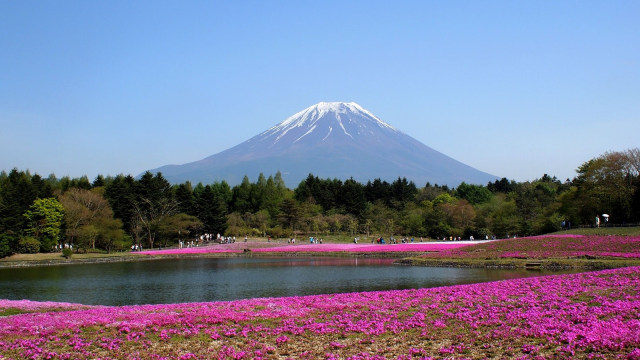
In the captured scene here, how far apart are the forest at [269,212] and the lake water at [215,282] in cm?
2375

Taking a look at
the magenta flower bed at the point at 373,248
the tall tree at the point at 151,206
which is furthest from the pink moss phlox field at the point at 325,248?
the tall tree at the point at 151,206

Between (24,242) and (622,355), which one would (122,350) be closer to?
(622,355)

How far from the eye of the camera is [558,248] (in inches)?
1503

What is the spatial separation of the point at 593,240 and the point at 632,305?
2788cm

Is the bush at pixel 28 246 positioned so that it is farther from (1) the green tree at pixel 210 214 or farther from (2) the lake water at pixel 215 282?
(1) the green tree at pixel 210 214

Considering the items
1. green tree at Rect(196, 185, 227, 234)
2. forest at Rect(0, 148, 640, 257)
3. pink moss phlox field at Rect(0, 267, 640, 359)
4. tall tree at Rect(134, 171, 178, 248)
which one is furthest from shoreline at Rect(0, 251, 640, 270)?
green tree at Rect(196, 185, 227, 234)

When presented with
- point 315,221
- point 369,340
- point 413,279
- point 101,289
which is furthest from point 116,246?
point 369,340

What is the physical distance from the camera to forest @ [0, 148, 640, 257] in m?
56.2

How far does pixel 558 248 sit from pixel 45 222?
2202 inches

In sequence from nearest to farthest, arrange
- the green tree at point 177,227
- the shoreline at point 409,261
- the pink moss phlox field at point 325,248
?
the shoreline at point 409,261 < the pink moss phlox field at point 325,248 < the green tree at point 177,227

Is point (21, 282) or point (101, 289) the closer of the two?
point (101, 289)

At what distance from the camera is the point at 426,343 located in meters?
11.3

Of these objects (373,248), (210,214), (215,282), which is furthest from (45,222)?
(215,282)

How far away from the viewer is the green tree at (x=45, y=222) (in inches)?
2334
